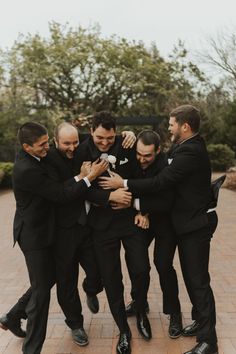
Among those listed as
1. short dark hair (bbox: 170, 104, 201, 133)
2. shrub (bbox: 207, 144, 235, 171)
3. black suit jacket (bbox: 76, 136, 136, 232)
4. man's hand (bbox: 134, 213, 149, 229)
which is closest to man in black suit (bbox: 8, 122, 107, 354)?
black suit jacket (bbox: 76, 136, 136, 232)

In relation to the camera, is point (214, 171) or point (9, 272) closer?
point (9, 272)

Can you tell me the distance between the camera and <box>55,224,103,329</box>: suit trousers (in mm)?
3396

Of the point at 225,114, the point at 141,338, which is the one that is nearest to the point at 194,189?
the point at 141,338

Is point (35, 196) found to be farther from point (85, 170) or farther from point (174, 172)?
point (174, 172)

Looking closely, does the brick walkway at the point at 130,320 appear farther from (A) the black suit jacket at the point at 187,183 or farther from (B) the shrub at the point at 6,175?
(B) the shrub at the point at 6,175

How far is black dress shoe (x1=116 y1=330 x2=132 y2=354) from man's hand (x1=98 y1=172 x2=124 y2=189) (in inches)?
48.5

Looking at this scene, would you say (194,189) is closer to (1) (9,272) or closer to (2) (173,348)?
(2) (173,348)

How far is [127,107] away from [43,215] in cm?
2332

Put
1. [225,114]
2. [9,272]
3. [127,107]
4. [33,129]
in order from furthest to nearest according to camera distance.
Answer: [127,107] → [225,114] → [9,272] → [33,129]

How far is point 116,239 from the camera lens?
3.39 m

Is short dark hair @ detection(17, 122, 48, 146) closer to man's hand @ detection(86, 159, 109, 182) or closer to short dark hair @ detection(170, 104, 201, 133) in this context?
man's hand @ detection(86, 159, 109, 182)

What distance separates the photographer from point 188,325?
3.77 meters

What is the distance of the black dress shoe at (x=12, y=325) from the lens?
3602mm

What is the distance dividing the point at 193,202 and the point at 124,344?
1.29 m
